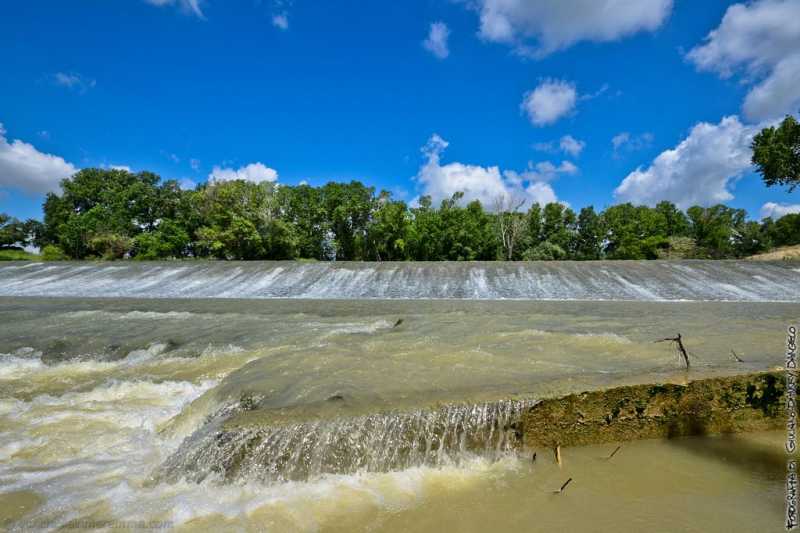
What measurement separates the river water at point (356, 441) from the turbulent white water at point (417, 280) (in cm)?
939

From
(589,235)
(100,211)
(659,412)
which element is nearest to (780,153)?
(589,235)

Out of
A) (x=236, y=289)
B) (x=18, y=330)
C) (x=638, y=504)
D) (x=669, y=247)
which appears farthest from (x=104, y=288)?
(x=669, y=247)

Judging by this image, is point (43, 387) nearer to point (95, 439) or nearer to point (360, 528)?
point (95, 439)

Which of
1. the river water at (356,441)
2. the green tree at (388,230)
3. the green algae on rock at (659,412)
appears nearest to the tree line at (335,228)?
the green tree at (388,230)

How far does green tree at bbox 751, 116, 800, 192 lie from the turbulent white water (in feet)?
39.1

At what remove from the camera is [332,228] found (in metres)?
36.7

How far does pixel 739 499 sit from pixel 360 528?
2.17 metres

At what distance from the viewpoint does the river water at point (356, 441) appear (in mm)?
2182

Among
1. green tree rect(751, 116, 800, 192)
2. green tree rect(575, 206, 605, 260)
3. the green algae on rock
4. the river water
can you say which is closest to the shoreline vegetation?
green tree rect(575, 206, 605, 260)

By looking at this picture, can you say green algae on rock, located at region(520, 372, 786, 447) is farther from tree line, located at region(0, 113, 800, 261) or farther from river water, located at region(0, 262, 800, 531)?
tree line, located at region(0, 113, 800, 261)

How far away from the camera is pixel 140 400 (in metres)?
4.21

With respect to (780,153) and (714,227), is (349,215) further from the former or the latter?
(714,227)

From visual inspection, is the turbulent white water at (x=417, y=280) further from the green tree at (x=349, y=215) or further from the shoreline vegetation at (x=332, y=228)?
the green tree at (x=349, y=215)

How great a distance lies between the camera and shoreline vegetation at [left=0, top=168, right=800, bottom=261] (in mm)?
33125
